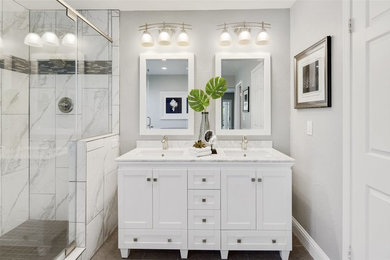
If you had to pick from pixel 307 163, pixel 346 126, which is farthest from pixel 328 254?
pixel 346 126

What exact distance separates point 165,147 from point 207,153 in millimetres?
598

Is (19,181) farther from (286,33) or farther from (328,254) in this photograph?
(286,33)

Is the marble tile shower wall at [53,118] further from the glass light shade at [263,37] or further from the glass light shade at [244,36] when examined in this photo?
the glass light shade at [263,37]

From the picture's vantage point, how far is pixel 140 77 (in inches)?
106

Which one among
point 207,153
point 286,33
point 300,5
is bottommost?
point 207,153

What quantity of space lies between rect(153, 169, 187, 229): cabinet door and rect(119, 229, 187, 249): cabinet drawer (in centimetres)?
6

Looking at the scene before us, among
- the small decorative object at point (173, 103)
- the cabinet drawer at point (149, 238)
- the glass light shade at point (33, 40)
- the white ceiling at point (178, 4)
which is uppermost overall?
the white ceiling at point (178, 4)

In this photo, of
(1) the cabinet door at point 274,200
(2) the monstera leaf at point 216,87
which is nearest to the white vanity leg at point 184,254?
(1) the cabinet door at point 274,200

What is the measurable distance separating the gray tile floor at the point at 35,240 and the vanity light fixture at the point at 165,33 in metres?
1.97

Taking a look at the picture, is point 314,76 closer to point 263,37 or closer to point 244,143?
point 263,37

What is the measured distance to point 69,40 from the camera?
225 centimetres

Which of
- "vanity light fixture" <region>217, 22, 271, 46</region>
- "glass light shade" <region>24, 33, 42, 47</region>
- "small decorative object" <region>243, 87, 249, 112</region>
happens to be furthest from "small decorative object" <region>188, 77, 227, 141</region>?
"glass light shade" <region>24, 33, 42, 47</region>

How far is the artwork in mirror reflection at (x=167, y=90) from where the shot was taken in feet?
8.76

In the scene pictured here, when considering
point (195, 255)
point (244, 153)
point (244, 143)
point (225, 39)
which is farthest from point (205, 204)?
point (225, 39)
